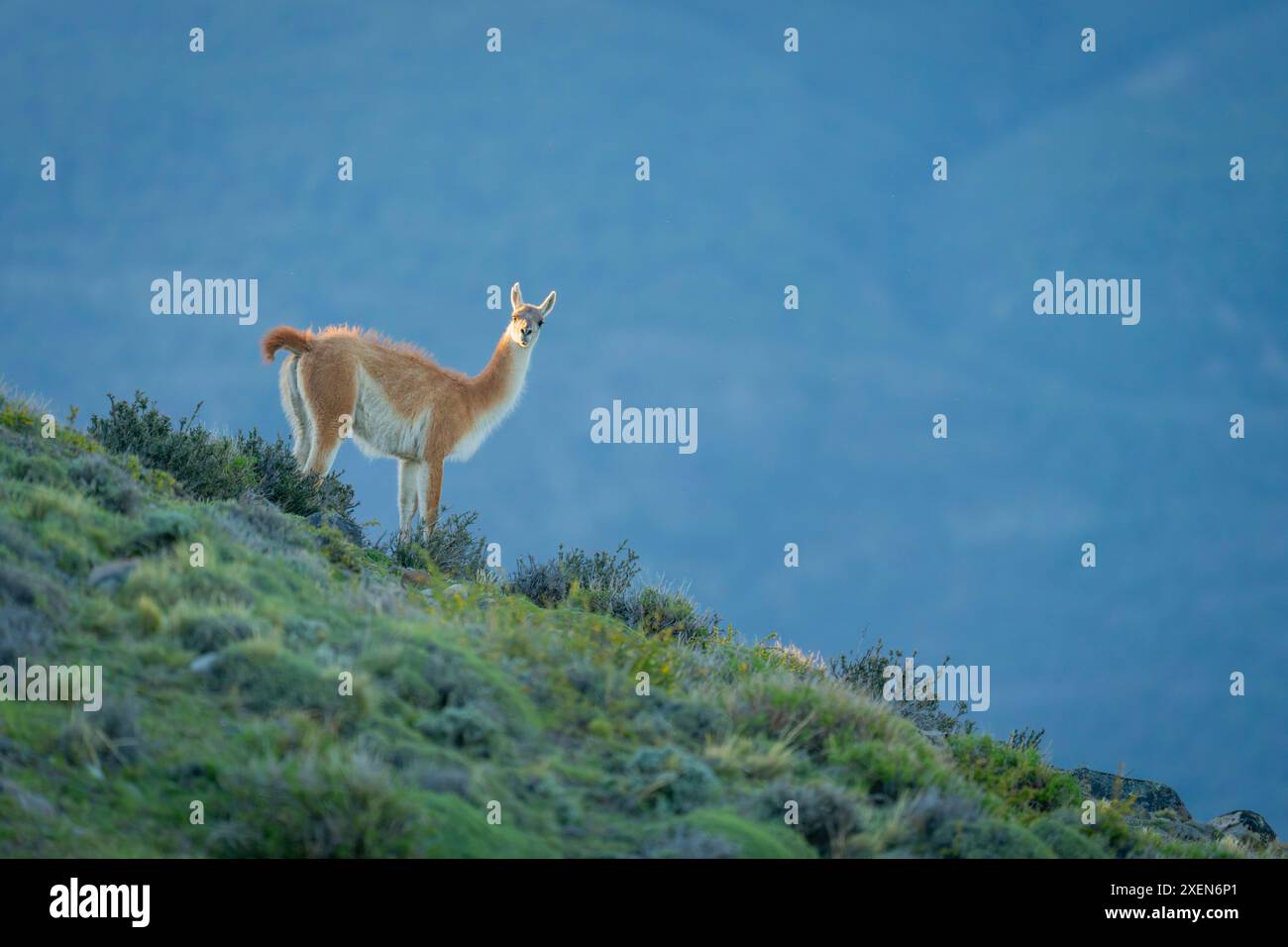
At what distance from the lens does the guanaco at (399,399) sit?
15.4 m

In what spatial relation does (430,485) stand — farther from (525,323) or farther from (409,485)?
(525,323)

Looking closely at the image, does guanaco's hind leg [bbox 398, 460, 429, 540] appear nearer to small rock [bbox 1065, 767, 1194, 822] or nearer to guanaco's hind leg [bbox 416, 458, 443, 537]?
guanaco's hind leg [bbox 416, 458, 443, 537]

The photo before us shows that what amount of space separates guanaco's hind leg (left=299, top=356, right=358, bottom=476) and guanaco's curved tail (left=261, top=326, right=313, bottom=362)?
174 mm

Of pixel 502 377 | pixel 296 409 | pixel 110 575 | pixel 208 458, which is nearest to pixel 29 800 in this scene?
pixel 110 575

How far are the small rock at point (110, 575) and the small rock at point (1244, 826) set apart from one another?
11943 mm

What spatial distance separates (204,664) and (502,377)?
1078 cm

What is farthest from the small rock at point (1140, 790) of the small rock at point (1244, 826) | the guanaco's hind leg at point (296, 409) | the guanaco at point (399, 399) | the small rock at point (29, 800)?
the small rock at point (29, 800)

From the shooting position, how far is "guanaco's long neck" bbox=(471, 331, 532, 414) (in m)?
17.6

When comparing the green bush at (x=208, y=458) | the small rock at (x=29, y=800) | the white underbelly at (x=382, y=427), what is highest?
the white underbelly at (x=382, y=427)

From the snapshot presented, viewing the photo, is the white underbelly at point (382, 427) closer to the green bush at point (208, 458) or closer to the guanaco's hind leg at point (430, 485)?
the guanaco's hind leg at point (430, 485)

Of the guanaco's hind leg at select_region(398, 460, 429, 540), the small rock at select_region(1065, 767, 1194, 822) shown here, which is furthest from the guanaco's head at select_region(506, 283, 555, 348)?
the small rock at select_region(1065, 767, 1194, 822)

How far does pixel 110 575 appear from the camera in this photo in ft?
27.8
